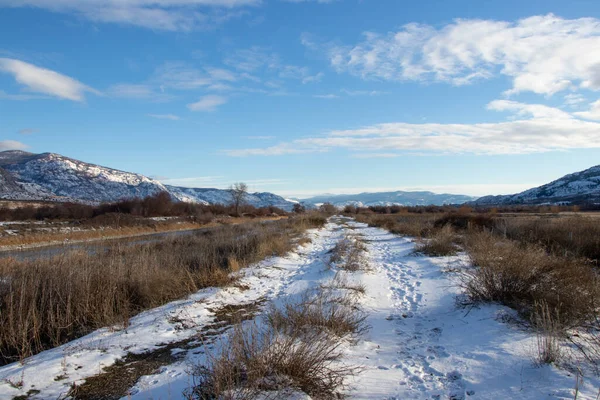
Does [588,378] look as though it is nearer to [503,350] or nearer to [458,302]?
[503,350]

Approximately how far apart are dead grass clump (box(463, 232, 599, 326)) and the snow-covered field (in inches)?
15.0

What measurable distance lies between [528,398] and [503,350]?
125cm

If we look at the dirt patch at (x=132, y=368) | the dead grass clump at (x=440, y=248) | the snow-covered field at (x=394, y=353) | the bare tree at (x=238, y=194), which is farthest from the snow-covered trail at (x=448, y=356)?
the bare tree at (x=238, y=194)

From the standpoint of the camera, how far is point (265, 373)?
353 centimetres

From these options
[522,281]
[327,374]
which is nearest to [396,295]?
[522,281]

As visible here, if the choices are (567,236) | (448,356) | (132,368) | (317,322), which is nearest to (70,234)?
(132,368)

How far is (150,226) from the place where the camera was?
129ft

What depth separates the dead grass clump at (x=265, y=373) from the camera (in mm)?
3233

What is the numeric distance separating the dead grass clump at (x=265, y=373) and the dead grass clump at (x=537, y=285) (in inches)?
141

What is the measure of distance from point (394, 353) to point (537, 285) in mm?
3036

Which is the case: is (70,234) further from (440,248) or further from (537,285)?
(537,285)

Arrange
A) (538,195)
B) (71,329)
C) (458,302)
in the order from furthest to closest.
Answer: (538,195) → (458,302) → (71,329)

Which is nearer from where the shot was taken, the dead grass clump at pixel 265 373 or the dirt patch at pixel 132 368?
the dead grass clump at pixel 265 373

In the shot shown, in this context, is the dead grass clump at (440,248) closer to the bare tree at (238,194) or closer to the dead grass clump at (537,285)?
the dead grass clump at (537,285)
